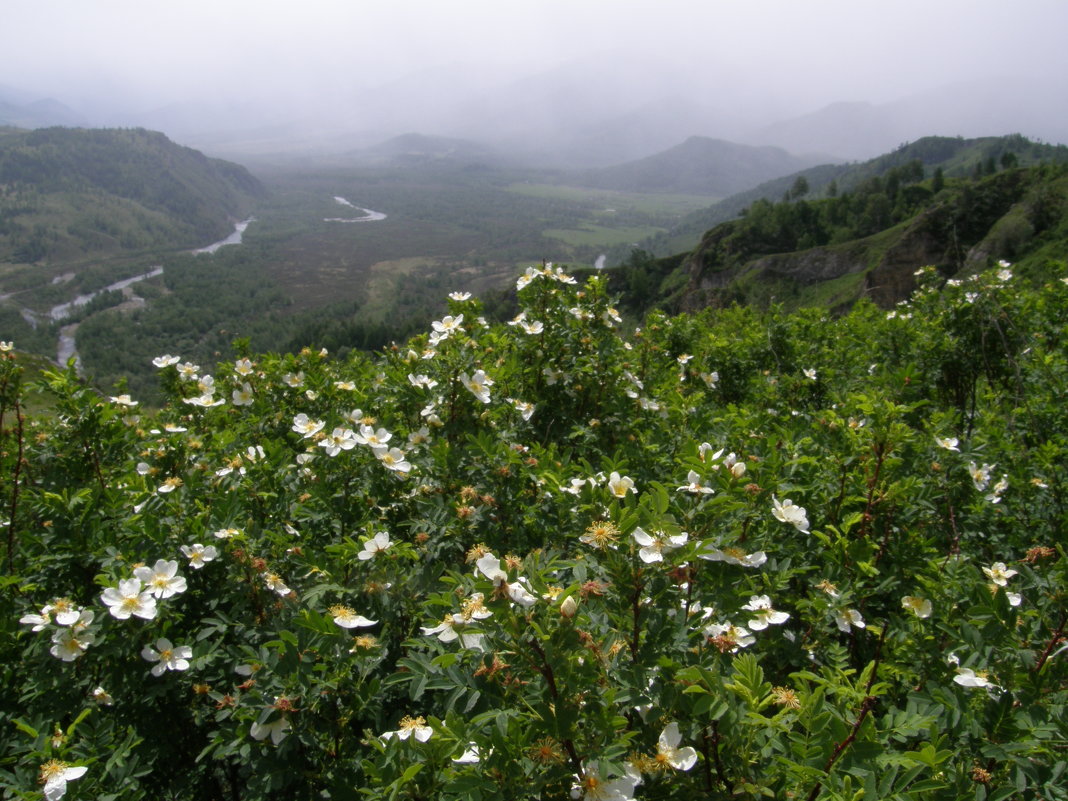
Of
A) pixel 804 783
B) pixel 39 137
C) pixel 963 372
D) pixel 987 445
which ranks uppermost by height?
pixel 39 137

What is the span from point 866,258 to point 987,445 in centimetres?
6638

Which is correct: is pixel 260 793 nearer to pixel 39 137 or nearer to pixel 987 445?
pixel 987 445

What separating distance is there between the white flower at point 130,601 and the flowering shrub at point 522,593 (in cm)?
1

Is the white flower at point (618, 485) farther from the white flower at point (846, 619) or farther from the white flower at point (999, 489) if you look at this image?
the white flower at point (999, 489)

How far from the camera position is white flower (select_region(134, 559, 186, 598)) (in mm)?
2246

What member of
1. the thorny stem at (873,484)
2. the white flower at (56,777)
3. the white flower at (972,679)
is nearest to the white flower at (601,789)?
the white flower at (972,679)

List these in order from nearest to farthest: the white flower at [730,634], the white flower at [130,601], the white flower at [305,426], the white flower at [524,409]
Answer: the white flower at [730,634]
the white flower at [130,601]
the white flower at [305,426]
the white flower at [524,409]

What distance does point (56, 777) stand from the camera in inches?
70.3

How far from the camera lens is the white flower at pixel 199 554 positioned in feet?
7.82

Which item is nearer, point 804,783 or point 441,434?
point 804,783

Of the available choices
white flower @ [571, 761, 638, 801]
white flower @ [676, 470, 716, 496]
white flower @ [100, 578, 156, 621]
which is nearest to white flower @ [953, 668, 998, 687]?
white flower @ [676, 470, 716, 496]

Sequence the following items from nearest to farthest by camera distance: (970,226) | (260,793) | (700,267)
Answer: (260,793) < (970,226) < (700,267)

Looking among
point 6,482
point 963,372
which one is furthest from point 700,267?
point 6,482

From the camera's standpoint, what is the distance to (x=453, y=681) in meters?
1.73
